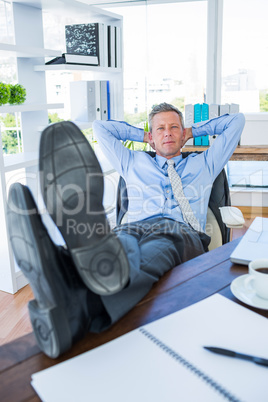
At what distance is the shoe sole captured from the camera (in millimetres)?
688

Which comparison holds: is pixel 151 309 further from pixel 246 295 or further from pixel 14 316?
pixel 14 316

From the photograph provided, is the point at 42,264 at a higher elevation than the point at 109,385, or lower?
higher

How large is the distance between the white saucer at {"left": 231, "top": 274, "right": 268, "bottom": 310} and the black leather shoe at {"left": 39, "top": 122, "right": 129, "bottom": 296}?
0.27 m

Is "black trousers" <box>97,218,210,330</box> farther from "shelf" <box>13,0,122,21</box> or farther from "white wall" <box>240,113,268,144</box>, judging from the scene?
"white wall" <box>240,113,268,144</box>

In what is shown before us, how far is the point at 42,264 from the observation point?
685 mm

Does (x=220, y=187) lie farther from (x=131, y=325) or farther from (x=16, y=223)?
(x=16, y=223)

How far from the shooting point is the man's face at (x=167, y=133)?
202 cm

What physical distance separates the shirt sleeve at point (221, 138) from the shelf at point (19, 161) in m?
0.98

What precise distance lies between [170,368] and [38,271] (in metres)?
0.27

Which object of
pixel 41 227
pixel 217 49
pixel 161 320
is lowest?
pixel 161 320

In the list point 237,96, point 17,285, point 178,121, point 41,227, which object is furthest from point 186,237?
point 237,96

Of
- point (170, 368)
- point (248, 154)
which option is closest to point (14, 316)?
point (170, 368)

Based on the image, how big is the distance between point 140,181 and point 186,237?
0.47m

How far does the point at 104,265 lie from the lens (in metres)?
0.77
